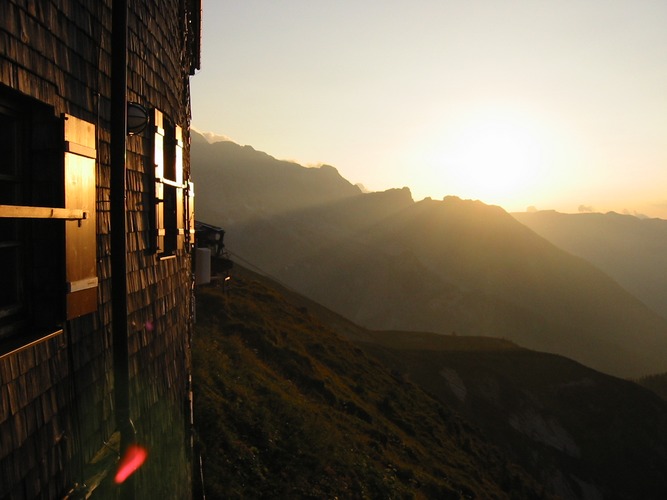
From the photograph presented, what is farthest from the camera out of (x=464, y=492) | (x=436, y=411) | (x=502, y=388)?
(x=502, y=388)

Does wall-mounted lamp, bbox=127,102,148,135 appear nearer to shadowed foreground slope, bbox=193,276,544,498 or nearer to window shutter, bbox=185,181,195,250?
window shutter, bbox=185,181,195,250

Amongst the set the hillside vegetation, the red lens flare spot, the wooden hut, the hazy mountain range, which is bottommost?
the hazy mountain range

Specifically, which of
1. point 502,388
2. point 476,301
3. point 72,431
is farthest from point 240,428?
point 476,301

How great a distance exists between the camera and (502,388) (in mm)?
48562

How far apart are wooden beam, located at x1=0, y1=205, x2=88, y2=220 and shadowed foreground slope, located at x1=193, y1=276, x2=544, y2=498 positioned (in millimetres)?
8027

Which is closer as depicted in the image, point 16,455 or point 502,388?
point 16,455

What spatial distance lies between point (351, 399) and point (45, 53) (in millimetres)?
21834

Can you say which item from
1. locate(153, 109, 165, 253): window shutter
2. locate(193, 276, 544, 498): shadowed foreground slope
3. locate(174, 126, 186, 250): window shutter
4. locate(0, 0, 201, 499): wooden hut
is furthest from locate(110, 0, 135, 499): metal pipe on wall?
locate(193, 276, 544, 498): shadowed foreground slope

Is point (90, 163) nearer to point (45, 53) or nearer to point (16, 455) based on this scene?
point (45, 53)

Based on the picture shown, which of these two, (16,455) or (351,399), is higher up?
(16,455)

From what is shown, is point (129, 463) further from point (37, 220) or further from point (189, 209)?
point (189, 209)

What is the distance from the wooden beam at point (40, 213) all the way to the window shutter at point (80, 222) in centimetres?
4

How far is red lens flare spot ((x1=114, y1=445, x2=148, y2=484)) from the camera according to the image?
543cm

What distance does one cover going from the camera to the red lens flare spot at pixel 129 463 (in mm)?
5434
